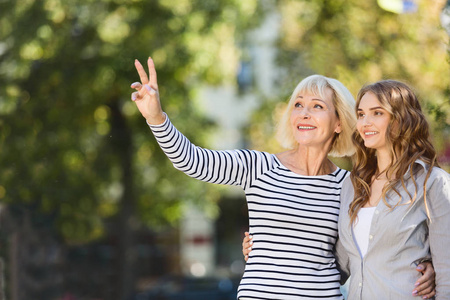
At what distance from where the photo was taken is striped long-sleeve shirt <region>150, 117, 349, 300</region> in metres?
2.82

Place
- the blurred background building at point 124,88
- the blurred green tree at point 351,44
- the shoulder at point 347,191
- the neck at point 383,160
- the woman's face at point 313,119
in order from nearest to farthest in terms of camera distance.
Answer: the neck at point 383,160
the shoulder at point 347,191
the woman's face at point 313,119
the blurred green tree at point 351,44
the blurred background building at point 124,88

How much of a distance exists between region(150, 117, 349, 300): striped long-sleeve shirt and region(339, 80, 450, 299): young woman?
0.13 meters

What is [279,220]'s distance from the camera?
289cm

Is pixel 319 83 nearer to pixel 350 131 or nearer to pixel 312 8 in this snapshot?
pixel 350 131

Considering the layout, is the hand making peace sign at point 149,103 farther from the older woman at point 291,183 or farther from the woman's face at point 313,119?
the woman's face at point 313,119

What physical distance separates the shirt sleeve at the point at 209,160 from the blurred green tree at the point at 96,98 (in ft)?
17.8

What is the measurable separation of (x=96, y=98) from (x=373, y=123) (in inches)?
309

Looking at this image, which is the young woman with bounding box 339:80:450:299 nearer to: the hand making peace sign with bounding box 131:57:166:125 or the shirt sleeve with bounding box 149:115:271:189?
the shirt sleeve with bounding box 149:115:271:189

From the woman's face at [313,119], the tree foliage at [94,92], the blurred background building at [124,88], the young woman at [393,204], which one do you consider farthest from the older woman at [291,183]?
the tree foliage at [94,92]

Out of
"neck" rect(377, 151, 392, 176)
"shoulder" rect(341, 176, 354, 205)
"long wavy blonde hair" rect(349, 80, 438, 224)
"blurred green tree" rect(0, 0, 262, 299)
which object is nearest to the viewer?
"long wavy blonde hair" rect(349, 80, 438, 224)

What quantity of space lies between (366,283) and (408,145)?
610 millimetres

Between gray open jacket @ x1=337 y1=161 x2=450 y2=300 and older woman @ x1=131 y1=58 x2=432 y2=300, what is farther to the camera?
older woman @ x1=131 y1=58 x2=432 y2=300

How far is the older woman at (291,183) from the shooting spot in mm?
2789

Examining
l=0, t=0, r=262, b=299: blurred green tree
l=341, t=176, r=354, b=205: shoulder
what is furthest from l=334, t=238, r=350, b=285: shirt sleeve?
l=0, t=0, r=262, b=299: blurred green tree
